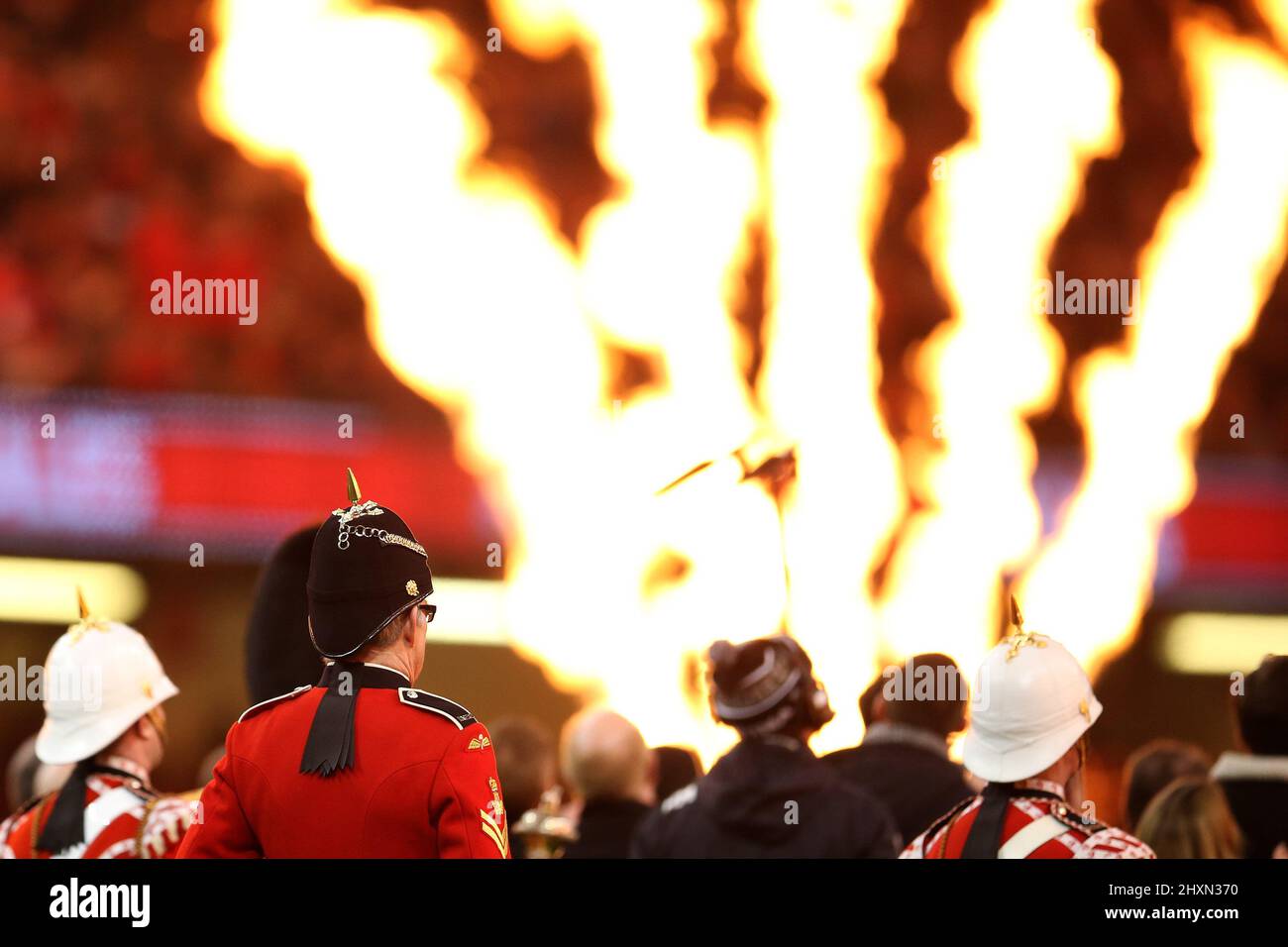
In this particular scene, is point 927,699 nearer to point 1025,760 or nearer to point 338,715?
point 1025,760

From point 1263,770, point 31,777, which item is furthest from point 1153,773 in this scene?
point 31,777

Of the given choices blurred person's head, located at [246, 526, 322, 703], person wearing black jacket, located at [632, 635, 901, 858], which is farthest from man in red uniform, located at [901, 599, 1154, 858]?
blurred person's head, located at [246, 526, 322, 703]

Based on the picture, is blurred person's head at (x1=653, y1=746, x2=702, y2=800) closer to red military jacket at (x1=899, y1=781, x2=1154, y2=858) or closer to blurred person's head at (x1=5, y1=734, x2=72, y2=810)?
blurred person's head at (x1=5, y1=734, x2=72, y2=810)

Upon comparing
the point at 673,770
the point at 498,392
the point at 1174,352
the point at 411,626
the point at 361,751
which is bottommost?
the point at 673,770

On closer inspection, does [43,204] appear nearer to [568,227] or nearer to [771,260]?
[568,227]

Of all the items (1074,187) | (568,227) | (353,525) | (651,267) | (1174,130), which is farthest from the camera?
(1174,130)

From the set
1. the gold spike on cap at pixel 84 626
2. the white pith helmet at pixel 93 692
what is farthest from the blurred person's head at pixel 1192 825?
the gold spike on cap at pixel 84 626

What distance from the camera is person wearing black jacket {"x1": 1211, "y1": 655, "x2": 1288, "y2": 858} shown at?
12.4ft

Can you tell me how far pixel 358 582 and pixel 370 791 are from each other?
31 centimetres

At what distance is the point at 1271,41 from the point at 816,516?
22.0 ft

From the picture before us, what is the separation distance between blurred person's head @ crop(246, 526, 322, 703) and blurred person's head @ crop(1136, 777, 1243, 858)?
1.74m

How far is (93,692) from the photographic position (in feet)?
10.9

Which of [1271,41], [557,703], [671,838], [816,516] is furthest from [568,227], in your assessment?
[671,838]

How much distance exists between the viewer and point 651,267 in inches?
393
